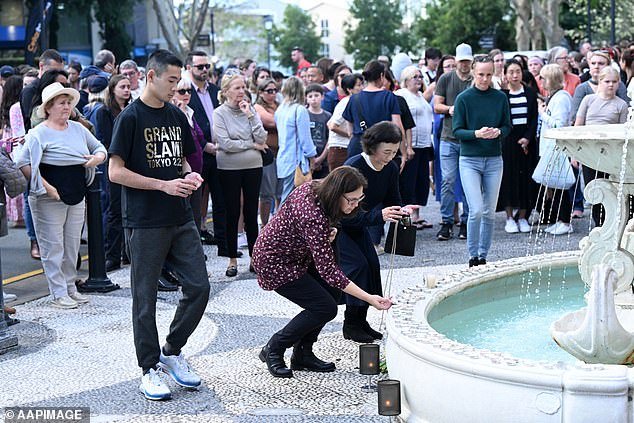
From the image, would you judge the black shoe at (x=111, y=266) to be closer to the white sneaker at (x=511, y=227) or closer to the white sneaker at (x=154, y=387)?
the white sneaker at (x=154, y=387)

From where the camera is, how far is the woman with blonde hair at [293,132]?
11.5 meters

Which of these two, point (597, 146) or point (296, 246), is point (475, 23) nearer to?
point (597, 146)

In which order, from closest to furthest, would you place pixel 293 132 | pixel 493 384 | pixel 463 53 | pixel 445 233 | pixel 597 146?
pixel 493 384
pixel 597 146
pixel 293 132
pixel 445 233
pixel 463 53

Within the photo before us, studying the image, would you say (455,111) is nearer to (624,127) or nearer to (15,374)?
(624,127)

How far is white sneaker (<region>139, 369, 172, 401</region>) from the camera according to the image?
20.6ft

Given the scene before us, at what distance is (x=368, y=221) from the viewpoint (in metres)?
7.27

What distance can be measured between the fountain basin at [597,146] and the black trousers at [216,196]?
468cm

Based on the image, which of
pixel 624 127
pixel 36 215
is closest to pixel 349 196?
pixel 624 127

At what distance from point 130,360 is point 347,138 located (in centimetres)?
523

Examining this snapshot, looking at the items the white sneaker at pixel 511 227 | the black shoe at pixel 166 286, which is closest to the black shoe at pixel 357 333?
the black shoe at pixel 166 286

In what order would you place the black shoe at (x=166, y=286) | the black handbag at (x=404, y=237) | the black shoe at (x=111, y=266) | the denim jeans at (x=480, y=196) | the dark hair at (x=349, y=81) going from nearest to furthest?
the black handbag at (x=404, y=237), the black shoe at (x=166, y=286), the denim jeans at (x=480, y=196), the black shoe at (x=111, y=266), the dark hair at (x=349, y=81)

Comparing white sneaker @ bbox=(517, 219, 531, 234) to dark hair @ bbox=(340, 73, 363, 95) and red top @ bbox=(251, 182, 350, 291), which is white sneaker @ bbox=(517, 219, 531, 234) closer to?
dark hair @ bbox=(340, 73, 363, 95)

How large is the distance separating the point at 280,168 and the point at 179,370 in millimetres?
5474

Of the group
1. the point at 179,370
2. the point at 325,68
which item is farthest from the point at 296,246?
the point at 325,68
